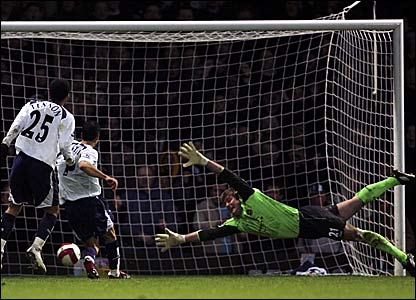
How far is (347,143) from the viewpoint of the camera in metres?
12.7

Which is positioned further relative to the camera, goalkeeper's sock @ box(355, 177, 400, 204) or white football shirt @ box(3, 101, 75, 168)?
goalkeeper's sock @ box(355, 177, 400, 204)

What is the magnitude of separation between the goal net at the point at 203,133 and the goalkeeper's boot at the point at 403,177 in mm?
1892

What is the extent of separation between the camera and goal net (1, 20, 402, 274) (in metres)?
13.2

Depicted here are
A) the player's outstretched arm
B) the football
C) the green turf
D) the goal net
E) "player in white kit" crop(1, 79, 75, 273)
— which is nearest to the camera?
the green turf

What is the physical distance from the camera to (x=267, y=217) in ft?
35.4

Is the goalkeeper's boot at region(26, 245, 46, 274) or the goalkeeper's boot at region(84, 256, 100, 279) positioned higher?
the goalkeeper's boot at region(26, 245, 46, 274)

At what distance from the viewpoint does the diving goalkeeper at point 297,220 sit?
1078 cm

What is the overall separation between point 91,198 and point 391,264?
313 centimetres

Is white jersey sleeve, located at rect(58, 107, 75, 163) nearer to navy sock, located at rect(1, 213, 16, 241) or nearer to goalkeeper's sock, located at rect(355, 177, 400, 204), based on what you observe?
navy sock, located at rect(1, 213, 16, 241)

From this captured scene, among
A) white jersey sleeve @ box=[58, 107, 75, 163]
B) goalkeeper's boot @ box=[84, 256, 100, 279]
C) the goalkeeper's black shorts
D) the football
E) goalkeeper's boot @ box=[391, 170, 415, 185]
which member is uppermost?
white jersey sleeve @ box=[58, 107, 75, 163]

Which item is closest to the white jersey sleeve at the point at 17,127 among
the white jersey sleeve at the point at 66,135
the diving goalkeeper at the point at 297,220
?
the white jersey sleeve at the point at 66,135

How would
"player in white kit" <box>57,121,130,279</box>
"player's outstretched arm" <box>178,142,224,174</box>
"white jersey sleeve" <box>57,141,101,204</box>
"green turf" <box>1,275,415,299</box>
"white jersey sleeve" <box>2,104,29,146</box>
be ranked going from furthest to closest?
"white jersey sleeve" <box>57,141,101,204</box>
"player in white kit" <box>57,121,130,279</box>
"white jersey sleeve" <box>2,104,29,146</box>
"player's outstretched arm" <box>178,142,224,174</box>
"green turf" <box>1,275,415,299</box>

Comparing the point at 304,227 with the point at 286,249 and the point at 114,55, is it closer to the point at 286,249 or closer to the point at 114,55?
the point at 286,249

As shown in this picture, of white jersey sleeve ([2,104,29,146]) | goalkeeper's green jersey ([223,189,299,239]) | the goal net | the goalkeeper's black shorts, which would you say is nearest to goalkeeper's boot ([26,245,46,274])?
white jersey sleeve ([2,104,29,146])
